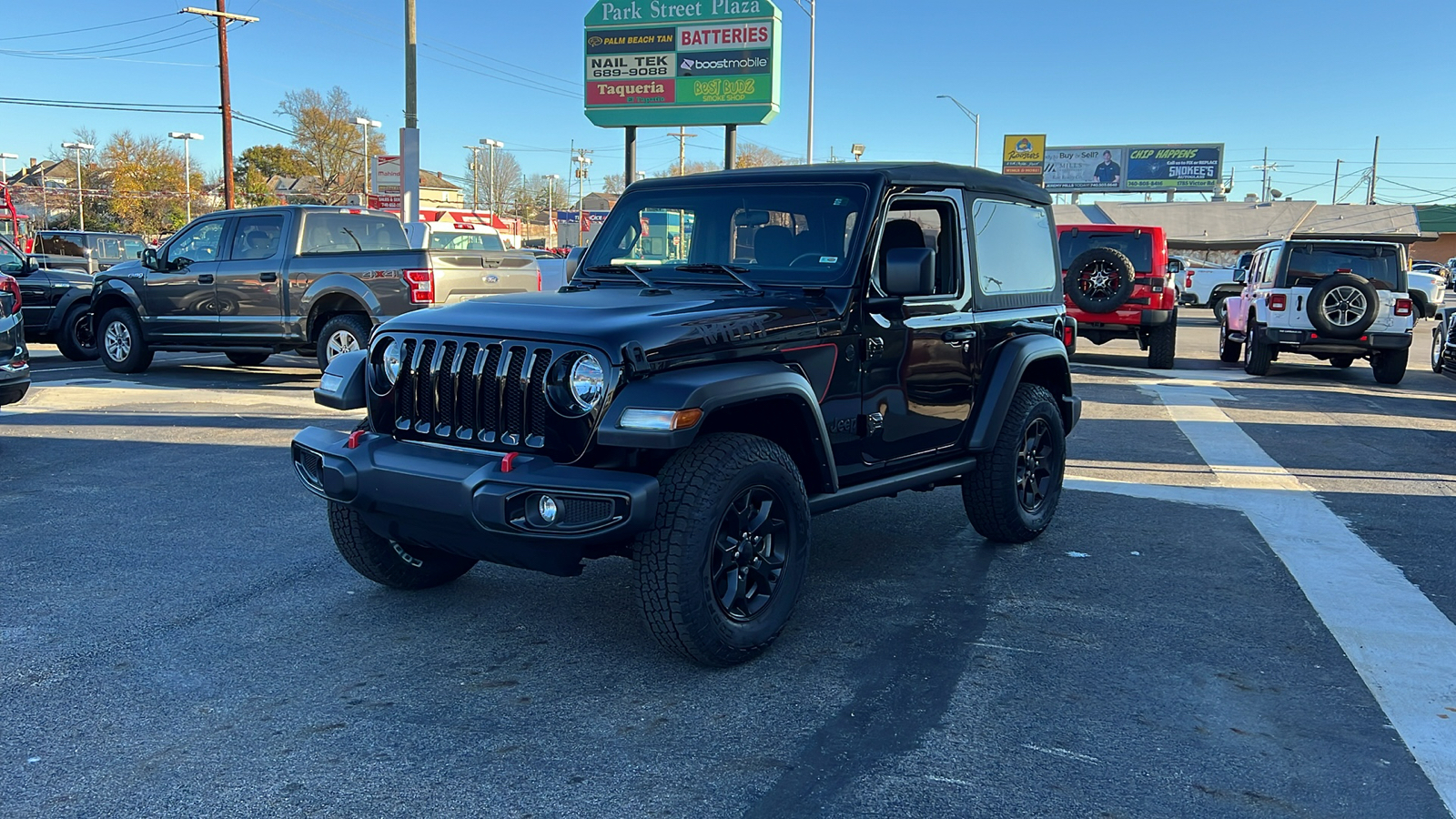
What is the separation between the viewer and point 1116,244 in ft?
53.0

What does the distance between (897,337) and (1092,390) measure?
8.82 metres

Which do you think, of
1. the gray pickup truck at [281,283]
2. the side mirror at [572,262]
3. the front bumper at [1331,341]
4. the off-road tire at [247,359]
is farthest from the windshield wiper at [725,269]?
the front bumper at [1331,341]

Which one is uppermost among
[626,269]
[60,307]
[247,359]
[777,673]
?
[626,269]

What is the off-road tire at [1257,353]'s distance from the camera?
48.3 ft

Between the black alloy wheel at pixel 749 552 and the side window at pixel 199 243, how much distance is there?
1016 centimetres

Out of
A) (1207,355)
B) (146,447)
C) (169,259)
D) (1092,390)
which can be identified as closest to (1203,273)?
(1207,355)

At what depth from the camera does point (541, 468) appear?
3.75 m

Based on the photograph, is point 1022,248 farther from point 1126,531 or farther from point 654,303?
point 654,303

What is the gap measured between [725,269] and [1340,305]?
11.7m

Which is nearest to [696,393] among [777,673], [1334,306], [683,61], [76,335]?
[777,673]

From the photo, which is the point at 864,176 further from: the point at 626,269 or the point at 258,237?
the point at 258,237

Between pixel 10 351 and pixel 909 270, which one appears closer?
pixel 909 270

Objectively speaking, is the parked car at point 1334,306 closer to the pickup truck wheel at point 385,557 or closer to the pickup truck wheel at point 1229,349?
the pickup truck wheel at point 1229,349

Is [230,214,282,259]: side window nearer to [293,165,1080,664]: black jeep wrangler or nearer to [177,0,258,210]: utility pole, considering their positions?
[293,165,1080,664]: black jeep wrangler
